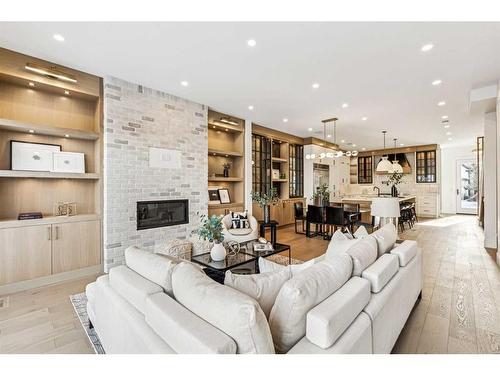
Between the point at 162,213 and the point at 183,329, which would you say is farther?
the point at 162,213

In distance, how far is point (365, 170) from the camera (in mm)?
11750

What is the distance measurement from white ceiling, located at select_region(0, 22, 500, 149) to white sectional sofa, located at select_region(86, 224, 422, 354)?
93.6 inches

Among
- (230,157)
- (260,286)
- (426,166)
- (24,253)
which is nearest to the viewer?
(260,286)

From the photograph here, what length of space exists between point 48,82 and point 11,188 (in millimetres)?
1551

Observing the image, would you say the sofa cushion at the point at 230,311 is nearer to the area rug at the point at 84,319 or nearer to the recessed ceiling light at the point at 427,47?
the area rug at the point at 84,319

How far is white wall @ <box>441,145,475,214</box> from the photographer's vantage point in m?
10.6

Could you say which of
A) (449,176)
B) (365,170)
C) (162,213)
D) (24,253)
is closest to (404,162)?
(365,170)

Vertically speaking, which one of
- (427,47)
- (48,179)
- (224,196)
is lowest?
(224,196)

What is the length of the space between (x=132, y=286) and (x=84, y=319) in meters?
1.45

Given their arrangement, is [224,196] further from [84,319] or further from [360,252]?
[360,252]

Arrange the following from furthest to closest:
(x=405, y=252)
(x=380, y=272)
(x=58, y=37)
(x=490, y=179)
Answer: (x=490, y=179), (x=58, y=37), (x=405, y=252), (x=380, y=272)

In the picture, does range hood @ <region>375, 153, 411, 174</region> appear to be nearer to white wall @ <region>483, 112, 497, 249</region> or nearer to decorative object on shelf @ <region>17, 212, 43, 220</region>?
white wall @ <region>483, 112, 497, 249</region>
